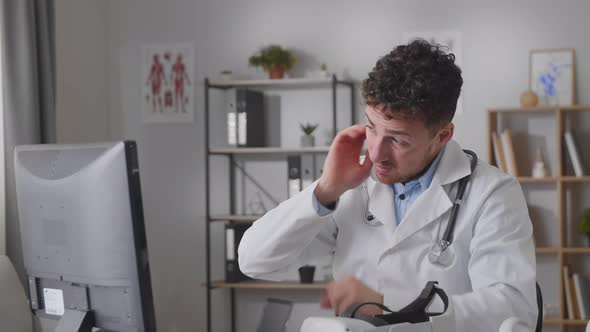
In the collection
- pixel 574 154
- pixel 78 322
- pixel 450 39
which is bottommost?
pixel 78 322

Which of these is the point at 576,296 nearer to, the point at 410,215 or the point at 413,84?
the point at 410,215

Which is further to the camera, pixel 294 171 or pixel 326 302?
pixel 294 171

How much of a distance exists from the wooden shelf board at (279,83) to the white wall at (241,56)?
12 centimetres

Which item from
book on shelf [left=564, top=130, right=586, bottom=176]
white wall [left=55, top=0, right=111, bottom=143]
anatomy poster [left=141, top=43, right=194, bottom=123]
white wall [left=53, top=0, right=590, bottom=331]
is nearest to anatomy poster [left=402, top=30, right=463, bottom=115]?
white wall [left=53, top=0, right=590, bottom=331]

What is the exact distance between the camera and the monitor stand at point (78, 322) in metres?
2.10

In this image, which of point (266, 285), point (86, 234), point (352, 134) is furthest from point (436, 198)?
point (266, 285)

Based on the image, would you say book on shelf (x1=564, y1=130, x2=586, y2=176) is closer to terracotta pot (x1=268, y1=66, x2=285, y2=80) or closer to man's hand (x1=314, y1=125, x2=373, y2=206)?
terracotta pot (x1=268, y1=66, x2=285, y2=80)

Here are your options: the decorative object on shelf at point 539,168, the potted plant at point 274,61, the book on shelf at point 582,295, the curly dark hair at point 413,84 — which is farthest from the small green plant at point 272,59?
the curly dark hair at point 413,84

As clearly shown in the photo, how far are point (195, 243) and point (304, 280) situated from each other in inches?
31.1

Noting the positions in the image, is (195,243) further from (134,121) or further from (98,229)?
(98,229)

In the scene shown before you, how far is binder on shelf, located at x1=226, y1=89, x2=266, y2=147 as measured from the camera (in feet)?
16.6

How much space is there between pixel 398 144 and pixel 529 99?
3.15 m

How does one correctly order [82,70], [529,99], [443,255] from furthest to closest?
[82,70] → [529,99] → [443,255]

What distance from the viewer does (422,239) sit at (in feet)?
6.73
